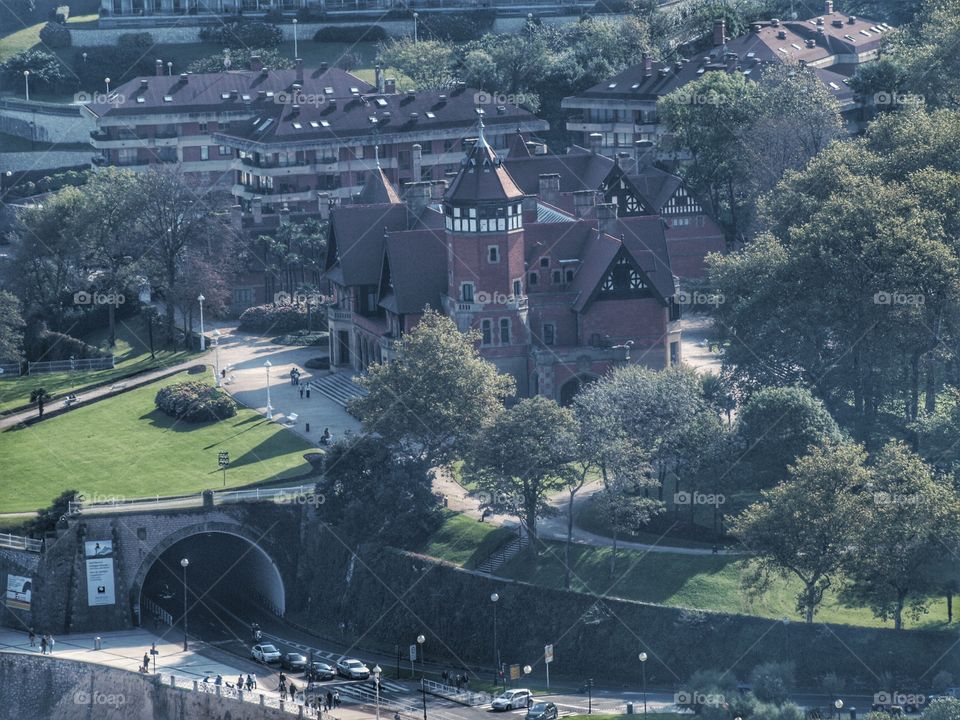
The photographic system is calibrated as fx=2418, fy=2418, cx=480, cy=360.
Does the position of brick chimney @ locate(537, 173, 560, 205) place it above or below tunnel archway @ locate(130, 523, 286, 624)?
above

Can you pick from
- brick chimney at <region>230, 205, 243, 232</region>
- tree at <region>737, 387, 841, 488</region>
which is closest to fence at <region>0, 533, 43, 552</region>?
tree at <region>737, 387, 841, 488</region>

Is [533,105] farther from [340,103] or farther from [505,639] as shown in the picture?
[505,639]

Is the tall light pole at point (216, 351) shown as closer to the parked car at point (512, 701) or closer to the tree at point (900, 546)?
Answer: the parked car at point (512, 701)

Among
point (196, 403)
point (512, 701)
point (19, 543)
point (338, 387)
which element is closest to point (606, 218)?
point (338, 387)

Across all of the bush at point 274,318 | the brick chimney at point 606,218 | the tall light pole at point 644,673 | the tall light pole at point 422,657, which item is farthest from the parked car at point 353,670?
the bush at point 274,318

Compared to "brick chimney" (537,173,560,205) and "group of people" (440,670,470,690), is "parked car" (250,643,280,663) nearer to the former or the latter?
"group of people" (440,670,470,690)

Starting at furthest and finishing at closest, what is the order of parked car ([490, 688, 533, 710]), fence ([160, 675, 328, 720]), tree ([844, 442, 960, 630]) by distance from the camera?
fence ([160, 675, 328, 720]) → parked car ([490, 688, 533, 710]) → tree ([844, 442, 960, 630])
